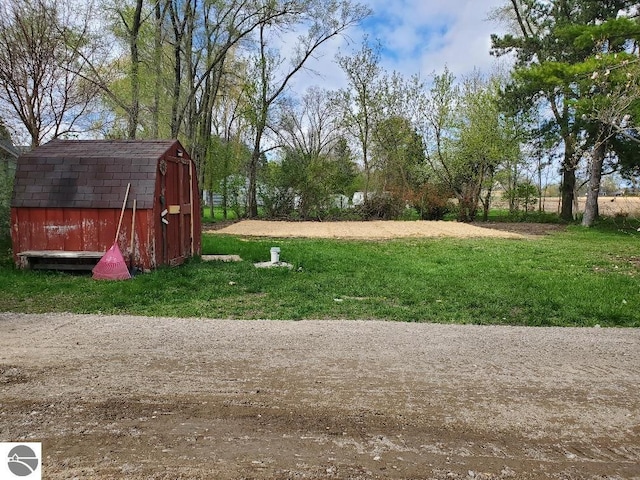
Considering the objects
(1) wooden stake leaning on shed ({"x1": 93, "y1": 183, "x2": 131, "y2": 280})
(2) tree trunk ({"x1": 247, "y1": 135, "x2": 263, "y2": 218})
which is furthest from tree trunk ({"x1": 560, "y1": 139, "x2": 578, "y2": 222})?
(1) wooden stake leaning on shed ({"x1": 93, "y1": 183, "x2": 131, "y2": 280})

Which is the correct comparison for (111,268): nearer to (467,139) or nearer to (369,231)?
(369,231)

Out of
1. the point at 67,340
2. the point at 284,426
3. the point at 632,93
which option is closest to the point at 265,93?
the point at 632,93

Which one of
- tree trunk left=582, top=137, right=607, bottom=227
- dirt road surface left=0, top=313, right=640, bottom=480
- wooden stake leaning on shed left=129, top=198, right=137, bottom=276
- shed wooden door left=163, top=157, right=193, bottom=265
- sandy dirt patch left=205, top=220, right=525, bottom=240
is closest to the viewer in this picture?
dirt road surface left=0, top=313, right=640, bottom=480

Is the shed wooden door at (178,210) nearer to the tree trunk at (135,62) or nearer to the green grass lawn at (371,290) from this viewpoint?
the green grass lawn at (371,290)

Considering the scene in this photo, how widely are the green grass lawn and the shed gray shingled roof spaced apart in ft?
4.99

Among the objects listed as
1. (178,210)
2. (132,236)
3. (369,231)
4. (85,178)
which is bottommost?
(369,231)

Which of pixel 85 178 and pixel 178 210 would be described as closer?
pixel 85 178

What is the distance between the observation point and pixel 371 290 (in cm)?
800

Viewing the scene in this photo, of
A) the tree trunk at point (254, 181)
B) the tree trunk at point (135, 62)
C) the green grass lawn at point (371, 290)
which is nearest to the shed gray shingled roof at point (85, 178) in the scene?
the green grass lawn at point (371, 290)

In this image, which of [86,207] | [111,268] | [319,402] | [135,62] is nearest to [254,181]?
[135,62]

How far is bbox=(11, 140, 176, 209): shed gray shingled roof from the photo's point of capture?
934 centimetres

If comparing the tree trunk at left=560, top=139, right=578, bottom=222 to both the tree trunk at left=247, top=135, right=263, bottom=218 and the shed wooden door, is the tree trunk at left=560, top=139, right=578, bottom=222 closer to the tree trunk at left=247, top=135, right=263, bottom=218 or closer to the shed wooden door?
the tree trunk at left=247, top=135, right=263, bottom=218

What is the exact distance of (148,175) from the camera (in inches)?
370

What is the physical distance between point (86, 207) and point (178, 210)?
6.24ft
